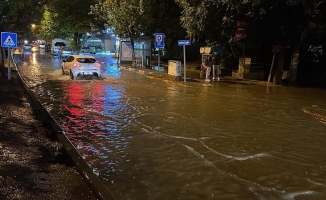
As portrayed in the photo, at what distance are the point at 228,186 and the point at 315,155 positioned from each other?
2734 millimetres

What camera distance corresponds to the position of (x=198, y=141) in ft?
28.0

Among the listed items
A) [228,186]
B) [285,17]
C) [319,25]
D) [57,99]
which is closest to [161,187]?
[228,186]

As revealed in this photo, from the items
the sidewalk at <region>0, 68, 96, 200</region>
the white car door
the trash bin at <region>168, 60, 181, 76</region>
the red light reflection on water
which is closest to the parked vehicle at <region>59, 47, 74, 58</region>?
the white car door

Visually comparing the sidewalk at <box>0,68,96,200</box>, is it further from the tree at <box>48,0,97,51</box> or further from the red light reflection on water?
the tree at <box>48,0,97,51</box>

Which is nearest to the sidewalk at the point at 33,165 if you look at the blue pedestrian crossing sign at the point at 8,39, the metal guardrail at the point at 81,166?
the metal guardrail at the point at 81,166

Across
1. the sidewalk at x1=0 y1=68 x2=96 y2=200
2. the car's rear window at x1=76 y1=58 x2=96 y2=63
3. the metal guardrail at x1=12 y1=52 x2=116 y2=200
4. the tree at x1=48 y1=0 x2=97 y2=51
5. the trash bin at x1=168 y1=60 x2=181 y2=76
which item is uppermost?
the tree at x1=48 y1=0 x2=97 y2=51

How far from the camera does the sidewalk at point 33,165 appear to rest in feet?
17.9

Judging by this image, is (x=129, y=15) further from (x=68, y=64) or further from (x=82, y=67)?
(x=82, y=67)

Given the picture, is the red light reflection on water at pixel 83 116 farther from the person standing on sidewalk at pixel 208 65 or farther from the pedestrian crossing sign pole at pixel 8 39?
the person standing on sidewalk at pixel 208 65

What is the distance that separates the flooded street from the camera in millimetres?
5910

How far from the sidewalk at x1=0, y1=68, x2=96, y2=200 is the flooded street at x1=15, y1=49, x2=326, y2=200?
483 mm

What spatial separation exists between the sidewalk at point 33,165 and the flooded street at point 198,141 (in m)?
0.48

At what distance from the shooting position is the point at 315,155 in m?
7.64

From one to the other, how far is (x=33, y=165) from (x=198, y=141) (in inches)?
145
